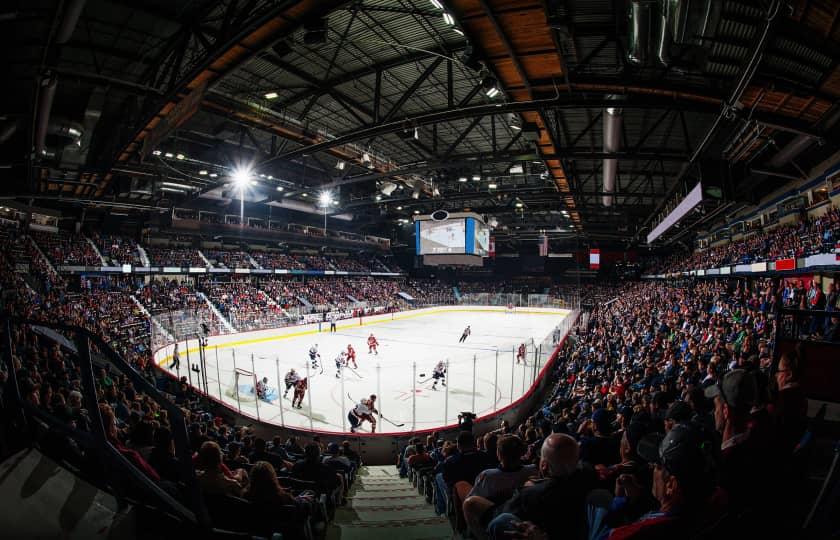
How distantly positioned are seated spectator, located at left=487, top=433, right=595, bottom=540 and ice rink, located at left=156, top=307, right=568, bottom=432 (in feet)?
25.6

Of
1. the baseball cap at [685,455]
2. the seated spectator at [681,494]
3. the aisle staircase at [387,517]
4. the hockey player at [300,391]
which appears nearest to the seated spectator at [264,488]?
the aisle staircase at [387,517]

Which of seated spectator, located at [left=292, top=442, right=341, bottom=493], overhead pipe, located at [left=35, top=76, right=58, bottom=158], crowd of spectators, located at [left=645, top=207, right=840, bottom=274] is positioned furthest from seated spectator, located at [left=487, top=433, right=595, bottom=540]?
crowd of spectators, located at [left=645, top=207, right=840, bottom=274]

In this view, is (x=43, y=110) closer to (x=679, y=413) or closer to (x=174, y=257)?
(x=679, y=413)

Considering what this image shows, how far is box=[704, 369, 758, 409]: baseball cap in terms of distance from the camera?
8.17 ft

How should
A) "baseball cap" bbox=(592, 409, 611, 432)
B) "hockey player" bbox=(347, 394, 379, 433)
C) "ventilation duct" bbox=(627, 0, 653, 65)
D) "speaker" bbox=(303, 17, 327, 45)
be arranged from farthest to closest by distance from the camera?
1. "hockey player" bbox=(347, 394, 379, 433)
2. "speaker" bbox=(303, 17, 327, 45)
3. "ventilation duct" bbox=(627, 0, 653, 65)
4. "baseball cap" bbox=(592, 409, 611, 432)

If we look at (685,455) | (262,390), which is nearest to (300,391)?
(262,390)

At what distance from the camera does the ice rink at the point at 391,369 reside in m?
11.7

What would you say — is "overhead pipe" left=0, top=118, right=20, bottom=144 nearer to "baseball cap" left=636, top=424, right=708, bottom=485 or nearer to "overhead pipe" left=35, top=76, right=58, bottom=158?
"overhead pipe" left=35, top=76, right=58, bottom=158

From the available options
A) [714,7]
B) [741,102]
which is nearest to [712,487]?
[714,7]

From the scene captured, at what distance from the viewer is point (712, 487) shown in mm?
1778

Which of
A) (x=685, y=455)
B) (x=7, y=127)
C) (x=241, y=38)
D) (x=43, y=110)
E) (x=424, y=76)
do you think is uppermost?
(x=424, y=76)

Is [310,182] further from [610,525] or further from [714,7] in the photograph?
[610,525]

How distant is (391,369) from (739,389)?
52.1ft

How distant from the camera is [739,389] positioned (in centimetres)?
253
